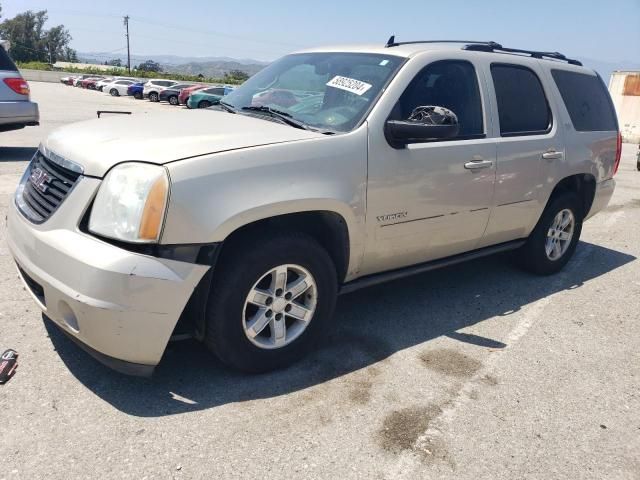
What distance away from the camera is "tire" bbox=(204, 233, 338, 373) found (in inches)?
113

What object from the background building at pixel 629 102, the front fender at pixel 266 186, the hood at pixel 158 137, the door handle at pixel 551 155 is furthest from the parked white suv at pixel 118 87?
the front fender at pixel 266 186

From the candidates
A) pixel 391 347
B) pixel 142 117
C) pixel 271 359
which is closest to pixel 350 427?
pixel 271 359

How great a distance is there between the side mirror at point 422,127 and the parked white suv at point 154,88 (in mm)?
38740

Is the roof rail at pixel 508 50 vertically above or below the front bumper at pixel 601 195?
above

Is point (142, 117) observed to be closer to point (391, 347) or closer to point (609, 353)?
point (391, 347)

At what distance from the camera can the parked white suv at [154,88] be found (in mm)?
39656

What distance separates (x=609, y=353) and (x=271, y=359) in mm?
2375

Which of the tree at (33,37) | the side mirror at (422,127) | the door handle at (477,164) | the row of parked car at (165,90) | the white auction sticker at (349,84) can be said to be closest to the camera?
the side mirror at (422,127)

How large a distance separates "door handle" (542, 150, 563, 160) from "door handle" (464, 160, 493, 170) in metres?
0.81

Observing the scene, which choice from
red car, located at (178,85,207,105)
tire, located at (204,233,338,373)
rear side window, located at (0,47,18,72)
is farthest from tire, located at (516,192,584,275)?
red car, located at (178,85,207,105)

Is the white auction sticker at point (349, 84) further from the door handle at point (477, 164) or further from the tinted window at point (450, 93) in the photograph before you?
the door handle at point (477, 164)

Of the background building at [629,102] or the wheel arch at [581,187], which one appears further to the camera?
the background building at [629,102]

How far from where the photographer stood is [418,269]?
13.0ft

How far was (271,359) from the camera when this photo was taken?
3.17m
